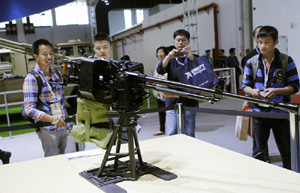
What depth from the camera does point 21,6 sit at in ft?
17.0

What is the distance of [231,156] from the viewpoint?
1795mm

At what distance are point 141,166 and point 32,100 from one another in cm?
124

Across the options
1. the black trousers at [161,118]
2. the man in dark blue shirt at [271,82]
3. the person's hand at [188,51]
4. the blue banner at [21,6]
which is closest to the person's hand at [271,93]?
the man in dark blue shirt at [271,82]

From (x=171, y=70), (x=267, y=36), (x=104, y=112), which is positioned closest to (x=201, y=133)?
(x=171, y=70)

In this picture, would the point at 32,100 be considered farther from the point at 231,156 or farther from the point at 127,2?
the point at 127,2

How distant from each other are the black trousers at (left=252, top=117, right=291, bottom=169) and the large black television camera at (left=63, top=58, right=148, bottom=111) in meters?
1.53

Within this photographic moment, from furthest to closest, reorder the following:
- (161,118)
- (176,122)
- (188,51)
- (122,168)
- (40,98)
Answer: (161,118) → (176,122) → (188,51) → (40,98) → (122,168)

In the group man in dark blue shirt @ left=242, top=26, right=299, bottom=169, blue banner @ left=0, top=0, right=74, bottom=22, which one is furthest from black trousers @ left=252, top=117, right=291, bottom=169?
blue banner @ left=0, top=0, right=74, bottom=22

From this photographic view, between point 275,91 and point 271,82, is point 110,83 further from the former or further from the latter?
point 271,82

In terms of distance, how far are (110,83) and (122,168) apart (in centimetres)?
48

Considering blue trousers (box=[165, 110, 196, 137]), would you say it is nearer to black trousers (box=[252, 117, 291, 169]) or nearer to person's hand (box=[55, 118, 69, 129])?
black trousers (box=[252, 117, 291, 169])

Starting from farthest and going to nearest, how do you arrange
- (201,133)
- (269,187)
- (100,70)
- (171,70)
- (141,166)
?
1. (201,133)
2. (171,70)
3. (141,166)
4. (100,70)
5. (269,187)

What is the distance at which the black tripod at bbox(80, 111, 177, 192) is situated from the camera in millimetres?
1471

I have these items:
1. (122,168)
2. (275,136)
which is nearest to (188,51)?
(275,136)
